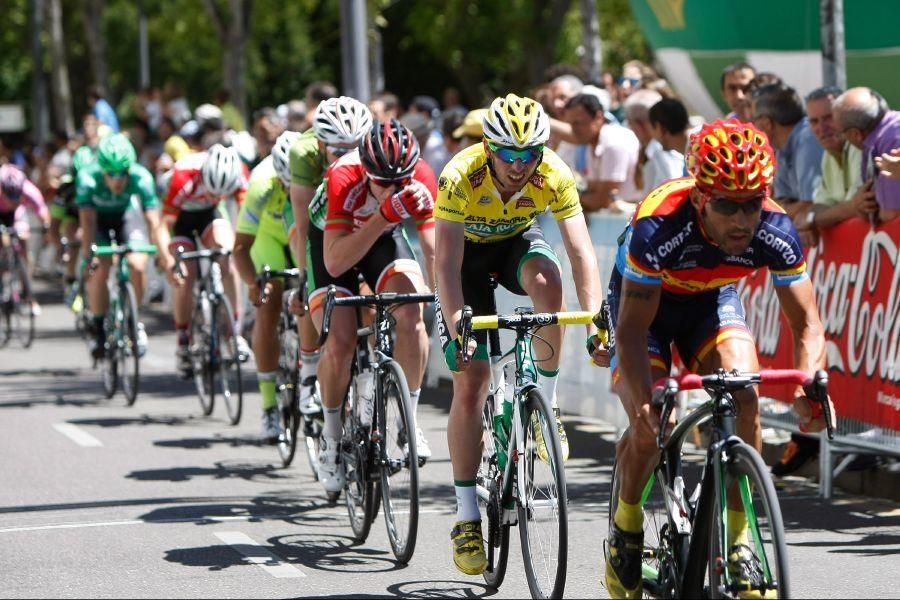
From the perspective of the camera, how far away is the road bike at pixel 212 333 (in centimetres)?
1196

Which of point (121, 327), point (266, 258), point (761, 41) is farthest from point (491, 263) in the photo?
point (761, 41)

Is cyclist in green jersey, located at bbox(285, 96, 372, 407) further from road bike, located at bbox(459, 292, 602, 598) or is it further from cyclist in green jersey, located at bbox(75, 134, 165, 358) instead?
cyclist in green jersey, located at bbox(75, 134, 165, 358)

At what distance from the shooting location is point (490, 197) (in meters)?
6.91

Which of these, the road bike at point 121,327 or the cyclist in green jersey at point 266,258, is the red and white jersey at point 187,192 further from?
the cyclist in green jersey at point 266,258

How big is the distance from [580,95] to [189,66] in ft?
181

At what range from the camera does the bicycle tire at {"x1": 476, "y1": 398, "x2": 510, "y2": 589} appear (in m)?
6.60

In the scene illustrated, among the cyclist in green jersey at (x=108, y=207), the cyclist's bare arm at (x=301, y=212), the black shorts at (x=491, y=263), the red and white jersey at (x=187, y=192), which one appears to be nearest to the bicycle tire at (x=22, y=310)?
the cyclist in green jersey at (x=108, y=207)

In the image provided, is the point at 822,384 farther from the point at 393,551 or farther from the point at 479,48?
the point at 479,48

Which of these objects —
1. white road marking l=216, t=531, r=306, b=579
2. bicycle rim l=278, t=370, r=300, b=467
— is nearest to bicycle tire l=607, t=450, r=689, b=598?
white road marking l=216, t=531, r=306, b=579

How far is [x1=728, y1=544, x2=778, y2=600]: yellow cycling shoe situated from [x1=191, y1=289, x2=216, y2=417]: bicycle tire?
24.2ft

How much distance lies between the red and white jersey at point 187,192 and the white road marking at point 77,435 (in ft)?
5.85

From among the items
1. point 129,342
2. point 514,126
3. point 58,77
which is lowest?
point 129,342

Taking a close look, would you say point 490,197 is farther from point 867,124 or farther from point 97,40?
point 97,40

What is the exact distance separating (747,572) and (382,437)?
287 cm
